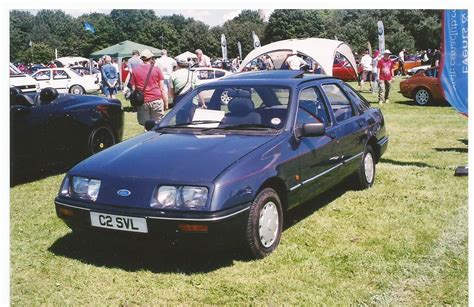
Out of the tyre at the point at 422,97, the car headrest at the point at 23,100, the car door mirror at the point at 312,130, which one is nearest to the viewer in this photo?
the car door mirror at the point at 312,130

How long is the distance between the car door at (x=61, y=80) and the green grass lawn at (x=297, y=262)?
15383 mm

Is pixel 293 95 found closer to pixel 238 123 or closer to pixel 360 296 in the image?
pixel 238 123

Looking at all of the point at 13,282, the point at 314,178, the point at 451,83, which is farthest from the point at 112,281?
the point at 451,83

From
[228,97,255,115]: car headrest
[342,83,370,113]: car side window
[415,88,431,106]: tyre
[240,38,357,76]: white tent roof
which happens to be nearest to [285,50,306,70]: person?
[240,38,357,76]: white tent roof

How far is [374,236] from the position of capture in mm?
4488

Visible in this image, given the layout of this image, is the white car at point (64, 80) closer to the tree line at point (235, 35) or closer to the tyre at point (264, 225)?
the tree line at point (235, 35)

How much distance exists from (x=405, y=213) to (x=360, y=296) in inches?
78.2

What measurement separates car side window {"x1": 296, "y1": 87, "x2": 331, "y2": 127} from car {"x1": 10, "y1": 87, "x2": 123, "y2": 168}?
136 inches

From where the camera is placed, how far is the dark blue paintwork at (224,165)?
3.57 metres

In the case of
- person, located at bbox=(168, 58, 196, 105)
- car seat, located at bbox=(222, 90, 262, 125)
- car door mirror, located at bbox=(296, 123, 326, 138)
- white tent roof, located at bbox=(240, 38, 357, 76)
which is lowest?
car door mirror, located at bbox=(296, 123, 326, 138)

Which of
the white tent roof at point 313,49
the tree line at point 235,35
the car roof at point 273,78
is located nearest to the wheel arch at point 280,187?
the car roof at point 273,78

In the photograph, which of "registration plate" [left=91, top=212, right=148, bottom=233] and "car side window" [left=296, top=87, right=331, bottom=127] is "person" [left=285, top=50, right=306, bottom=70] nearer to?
"car side window" [left=296, top=87, right=331, bottom=127]

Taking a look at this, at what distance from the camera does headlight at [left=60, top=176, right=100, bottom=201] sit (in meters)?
3.82
